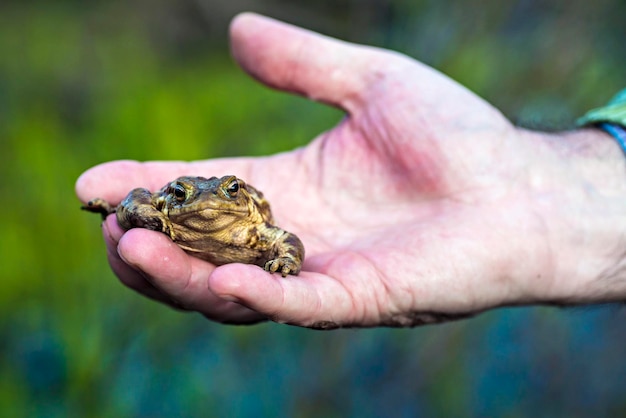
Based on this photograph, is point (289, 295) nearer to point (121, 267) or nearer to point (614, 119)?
point (121, 267)

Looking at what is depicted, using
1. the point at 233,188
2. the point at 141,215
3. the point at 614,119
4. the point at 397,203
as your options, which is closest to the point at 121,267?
the point at 141,215

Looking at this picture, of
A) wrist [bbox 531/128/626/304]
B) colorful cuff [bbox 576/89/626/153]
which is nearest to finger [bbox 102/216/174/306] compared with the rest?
wrist [bbox 531/128/626/304]

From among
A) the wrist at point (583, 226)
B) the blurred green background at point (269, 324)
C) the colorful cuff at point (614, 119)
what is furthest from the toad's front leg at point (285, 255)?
the colorful cuff at point (614, 119)

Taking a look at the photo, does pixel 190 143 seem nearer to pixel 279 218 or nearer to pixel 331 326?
pixel 279 218

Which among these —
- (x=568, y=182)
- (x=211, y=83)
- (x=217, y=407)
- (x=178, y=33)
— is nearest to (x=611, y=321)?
(x=568, y=182)

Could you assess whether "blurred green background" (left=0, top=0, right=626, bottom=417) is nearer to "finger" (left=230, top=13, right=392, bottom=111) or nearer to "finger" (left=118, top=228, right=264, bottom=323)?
"finger" (left=230, top=13, right=392, bottom=111)

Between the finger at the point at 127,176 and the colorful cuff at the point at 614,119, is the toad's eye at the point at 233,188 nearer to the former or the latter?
the finger at the point at 127,176
